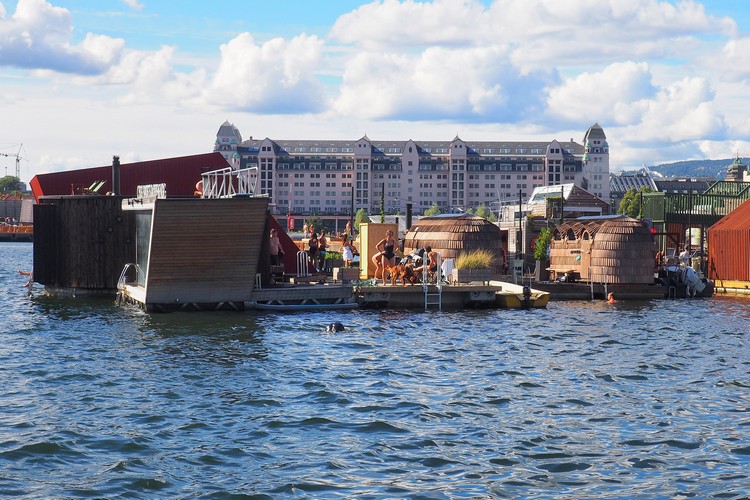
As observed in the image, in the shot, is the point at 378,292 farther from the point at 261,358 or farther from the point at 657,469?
the point at 657,469

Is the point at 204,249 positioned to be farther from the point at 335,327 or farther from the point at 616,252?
the point at 616,252

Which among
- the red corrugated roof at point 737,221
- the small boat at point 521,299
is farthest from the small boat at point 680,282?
the small boat at point 521,299

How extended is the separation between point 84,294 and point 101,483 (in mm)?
26880

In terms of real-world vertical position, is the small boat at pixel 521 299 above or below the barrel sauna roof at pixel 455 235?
below

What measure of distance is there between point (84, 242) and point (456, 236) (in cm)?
1515

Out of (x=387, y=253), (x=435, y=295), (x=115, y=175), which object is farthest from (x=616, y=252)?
(x=115, y=175)

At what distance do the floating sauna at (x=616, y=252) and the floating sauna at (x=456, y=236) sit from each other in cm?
424

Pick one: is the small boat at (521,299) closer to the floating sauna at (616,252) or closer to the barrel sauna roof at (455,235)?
the barrel sauna roof at (455,235)

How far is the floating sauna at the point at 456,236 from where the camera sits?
4291cm

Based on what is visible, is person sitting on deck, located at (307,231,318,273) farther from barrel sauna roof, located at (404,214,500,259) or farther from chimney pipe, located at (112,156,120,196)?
chimney pipe, located at (112,156,120,196)

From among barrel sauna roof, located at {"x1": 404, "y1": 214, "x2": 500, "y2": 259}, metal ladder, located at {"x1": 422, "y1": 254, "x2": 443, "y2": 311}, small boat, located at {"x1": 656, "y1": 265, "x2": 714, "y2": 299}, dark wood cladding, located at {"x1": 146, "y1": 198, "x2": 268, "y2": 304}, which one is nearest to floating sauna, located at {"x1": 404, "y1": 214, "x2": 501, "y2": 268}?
barrel sauna roof, located at {"x1": 404, "y1": 214, "x2": 500, "y2": 259}

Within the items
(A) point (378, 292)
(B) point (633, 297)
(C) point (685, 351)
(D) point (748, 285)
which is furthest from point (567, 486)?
(D) point (748, 285)

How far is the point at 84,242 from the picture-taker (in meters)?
38.8

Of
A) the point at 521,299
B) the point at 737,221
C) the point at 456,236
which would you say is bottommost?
the point at 521,299
